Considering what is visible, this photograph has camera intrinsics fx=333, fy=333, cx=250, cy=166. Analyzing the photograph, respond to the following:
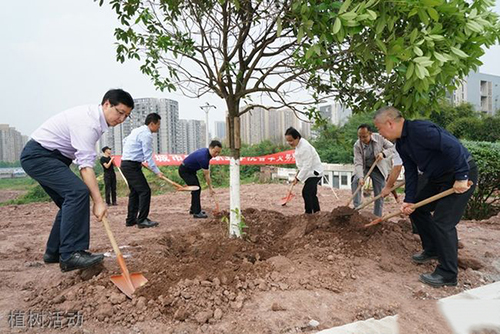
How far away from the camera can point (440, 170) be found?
3.10m

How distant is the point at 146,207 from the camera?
17.6 feet

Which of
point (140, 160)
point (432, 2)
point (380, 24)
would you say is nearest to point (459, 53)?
point (432, 2)

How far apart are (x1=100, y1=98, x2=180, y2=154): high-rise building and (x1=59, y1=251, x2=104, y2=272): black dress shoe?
12.0 metres

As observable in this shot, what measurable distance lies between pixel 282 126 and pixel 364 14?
21041mm

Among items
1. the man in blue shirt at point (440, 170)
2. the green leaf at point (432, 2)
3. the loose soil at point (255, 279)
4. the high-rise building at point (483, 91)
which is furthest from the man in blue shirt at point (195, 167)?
the high-rise building at point (483, 91)

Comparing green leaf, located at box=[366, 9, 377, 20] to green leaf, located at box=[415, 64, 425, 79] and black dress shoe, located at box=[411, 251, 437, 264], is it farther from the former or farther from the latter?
black dress shoe, located at box=[411, 251, 437, 264]

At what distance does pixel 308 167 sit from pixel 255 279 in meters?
2.84

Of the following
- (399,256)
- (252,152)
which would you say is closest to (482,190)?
(399,256)

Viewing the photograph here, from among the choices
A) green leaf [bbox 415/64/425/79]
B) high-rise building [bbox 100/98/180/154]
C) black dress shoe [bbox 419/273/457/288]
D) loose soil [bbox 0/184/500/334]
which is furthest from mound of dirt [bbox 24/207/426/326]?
high-rise building [bbox 100/98/180/154]

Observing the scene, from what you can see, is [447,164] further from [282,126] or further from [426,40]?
[282,126]

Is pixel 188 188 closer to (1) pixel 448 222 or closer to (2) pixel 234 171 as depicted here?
(2) pixel 234 171

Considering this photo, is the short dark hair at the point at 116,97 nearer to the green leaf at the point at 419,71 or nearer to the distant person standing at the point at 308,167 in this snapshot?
the green leaf at the point at 419,71

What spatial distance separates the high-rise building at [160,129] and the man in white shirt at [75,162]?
11.7 meters

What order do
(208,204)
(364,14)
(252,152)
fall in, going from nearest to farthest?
(364,14)
(208,204)
(252,152)
